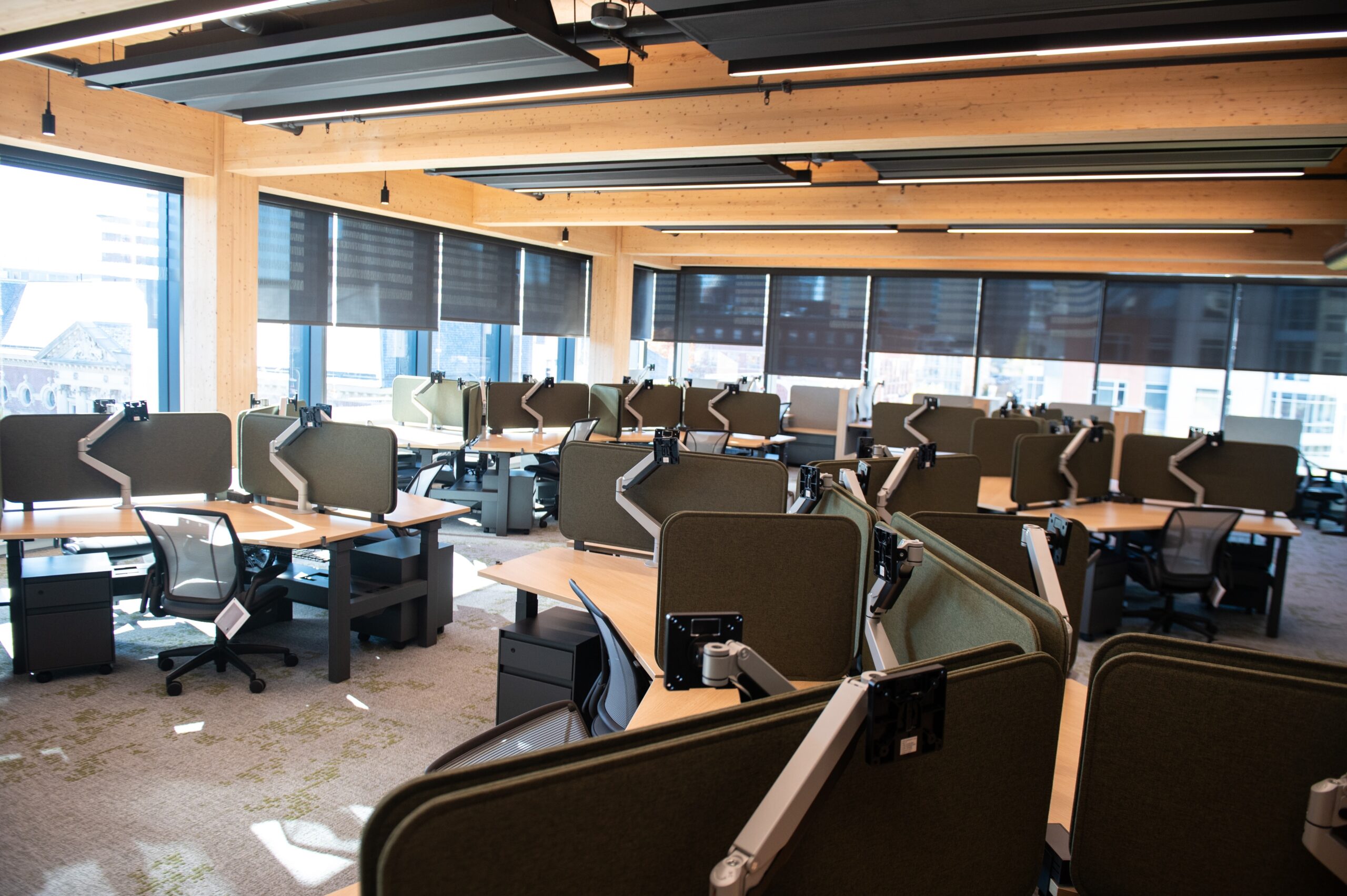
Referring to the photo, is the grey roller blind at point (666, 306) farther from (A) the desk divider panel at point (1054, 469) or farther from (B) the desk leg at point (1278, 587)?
(B) the desk leg at point (1278, 587)

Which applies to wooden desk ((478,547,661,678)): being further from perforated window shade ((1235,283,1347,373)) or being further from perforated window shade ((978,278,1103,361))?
perforated window shade ((1235,283,1347,373))

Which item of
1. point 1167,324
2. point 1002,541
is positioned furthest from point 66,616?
point 1167,324

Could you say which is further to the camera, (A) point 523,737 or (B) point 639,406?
(B) point 639,406

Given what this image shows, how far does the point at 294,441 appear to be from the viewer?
4090 millimetres

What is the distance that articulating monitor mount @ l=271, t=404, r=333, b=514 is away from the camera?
13.1 ft

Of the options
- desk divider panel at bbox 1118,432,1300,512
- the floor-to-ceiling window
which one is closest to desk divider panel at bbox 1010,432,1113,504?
desk divider panel at bbox 1118,432,1300,512

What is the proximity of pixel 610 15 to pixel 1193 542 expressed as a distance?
382cm

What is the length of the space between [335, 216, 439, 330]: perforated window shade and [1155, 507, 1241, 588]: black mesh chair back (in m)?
6.13

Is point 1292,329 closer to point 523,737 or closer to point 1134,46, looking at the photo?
point 1134,46

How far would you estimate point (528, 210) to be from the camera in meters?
8.02

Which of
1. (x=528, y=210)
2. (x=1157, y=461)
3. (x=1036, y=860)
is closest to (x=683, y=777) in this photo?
(x=1036, y=860)

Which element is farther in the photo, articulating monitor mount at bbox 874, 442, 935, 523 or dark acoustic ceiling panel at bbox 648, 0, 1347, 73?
articulating monitor mount at bbox 874, 442, 935, 523

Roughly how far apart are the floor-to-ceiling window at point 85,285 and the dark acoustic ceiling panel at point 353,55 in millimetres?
1386

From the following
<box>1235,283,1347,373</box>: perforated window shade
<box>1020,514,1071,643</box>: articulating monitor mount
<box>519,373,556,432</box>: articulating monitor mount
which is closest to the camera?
<box>1020,514,1071,643</box>: articulating monitor mount
